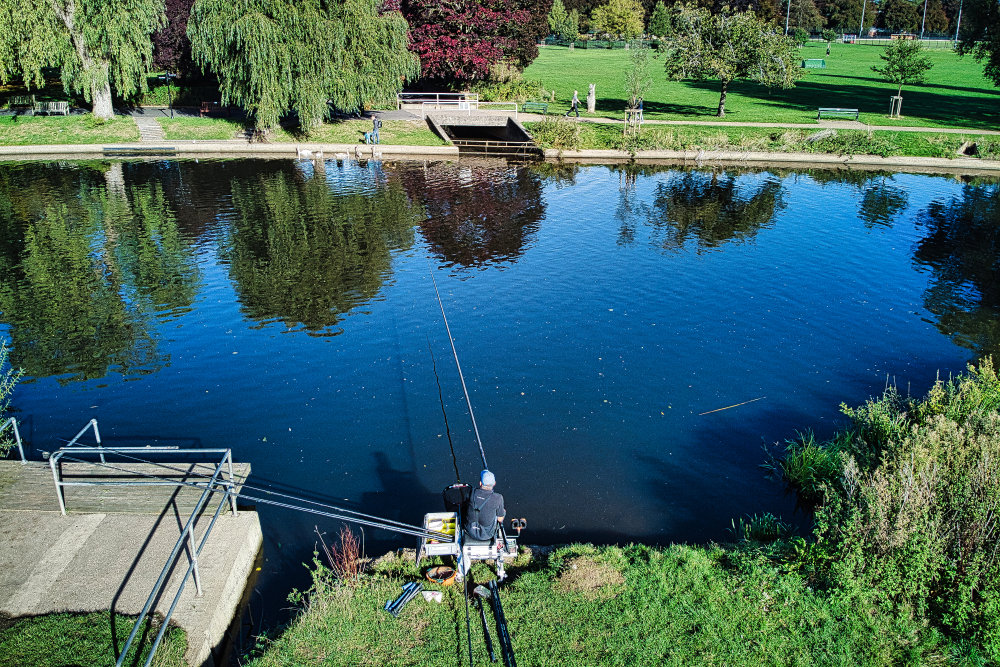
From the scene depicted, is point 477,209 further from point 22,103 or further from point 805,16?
point 805,16

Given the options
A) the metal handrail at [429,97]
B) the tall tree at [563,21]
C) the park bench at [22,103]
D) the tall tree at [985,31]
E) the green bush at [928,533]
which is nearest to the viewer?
the green bush at [928,533]

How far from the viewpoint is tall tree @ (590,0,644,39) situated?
95.6m

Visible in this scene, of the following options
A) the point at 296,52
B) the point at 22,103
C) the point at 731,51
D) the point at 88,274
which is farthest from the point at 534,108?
the point at 88,274

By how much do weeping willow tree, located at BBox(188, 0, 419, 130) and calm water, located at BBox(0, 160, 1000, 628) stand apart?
9176mm

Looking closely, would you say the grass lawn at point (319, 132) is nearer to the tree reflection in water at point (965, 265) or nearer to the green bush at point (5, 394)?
the tree reflection in water at point (965, 265)

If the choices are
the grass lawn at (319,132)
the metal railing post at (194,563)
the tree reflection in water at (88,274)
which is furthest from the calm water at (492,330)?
the grass lawn at (319,132)

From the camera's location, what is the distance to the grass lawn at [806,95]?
51.0 m

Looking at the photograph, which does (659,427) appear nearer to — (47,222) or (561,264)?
(561,264)

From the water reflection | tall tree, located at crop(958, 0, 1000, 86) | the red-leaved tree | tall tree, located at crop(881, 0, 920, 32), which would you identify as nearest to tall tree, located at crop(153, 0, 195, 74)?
the red-leaved tree

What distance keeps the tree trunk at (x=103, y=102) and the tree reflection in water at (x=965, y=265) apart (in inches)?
1698

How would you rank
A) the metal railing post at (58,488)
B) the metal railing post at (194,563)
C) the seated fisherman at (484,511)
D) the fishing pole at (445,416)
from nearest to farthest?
the metal railing post at (194,563), the seated fisherman at (484,511), the metal railing post at (58,488), the fishing pole at (445,416)

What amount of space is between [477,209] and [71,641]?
79.9 feet

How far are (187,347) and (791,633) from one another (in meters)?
14.7

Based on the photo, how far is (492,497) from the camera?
958 centimetres
